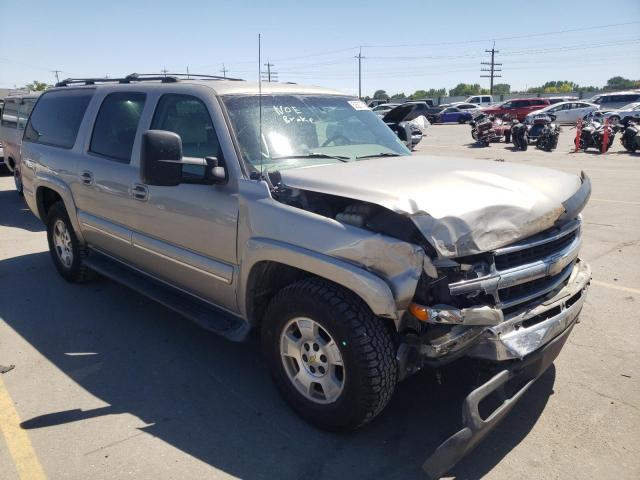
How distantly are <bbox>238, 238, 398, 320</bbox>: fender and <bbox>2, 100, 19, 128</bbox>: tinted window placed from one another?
976 cm

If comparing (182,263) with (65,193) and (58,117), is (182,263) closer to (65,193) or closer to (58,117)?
(65,193)

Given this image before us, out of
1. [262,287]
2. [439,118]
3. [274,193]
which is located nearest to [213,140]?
[274,193]

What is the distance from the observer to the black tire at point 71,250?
537cm

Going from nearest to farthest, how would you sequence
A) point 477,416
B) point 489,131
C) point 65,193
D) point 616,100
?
point 477,416 → point 65,193 → point 489,131 → point 616,100

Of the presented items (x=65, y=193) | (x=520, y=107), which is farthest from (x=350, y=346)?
(x=520, y=107)

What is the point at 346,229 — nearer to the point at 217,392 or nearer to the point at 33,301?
the point at 217,392

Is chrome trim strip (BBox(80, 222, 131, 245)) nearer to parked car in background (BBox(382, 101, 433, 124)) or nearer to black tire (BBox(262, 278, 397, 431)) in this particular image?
black tire (BBox(262, 278, 397, 431))

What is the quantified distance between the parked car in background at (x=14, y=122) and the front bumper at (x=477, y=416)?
32.5 feet

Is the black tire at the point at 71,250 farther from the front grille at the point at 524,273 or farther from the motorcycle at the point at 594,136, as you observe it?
the motorcycle at the point at 594,136

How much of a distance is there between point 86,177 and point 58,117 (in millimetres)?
1223

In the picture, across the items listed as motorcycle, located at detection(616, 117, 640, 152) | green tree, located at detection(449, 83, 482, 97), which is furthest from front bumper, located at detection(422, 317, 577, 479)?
green tree, located at detection(449, 83, 482, 97)

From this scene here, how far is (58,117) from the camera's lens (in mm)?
5605

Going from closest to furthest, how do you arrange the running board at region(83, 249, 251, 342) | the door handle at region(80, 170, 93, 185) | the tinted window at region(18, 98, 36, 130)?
the running board at region(83, 249, 251, 342), the door handle at region(80, 170, 93, 185), the tinted window at region(18, 98, 36, 130)

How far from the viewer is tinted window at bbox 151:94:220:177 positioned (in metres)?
3.64
